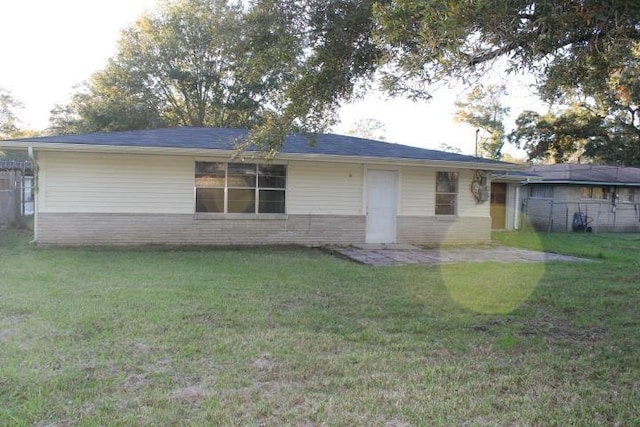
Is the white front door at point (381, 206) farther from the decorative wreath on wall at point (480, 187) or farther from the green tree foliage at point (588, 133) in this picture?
the green tree foliage at point (588, 133)

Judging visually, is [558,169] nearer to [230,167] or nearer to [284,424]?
[230,167]

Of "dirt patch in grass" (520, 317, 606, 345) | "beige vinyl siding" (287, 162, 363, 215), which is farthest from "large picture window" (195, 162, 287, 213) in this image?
"dirt patch in grass" (520, 317, 606, 345)

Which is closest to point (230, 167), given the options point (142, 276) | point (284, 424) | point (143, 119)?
point (142, 276)

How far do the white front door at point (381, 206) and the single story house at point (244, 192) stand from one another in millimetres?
27

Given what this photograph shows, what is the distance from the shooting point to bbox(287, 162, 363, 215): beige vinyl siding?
1288 centimetres

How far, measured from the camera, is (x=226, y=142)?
12234 mm

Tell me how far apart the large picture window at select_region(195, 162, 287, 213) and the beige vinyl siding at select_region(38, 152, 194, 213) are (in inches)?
13.2

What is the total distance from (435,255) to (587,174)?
14595mm

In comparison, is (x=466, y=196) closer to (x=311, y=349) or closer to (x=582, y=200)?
(x=582, y=200)

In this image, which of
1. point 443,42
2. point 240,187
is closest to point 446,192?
point 240,187

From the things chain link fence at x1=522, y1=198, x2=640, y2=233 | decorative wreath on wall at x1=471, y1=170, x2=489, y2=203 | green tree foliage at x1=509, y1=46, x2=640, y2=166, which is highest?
green tree foliage at x1=509, y1=46, x2=640, y2=166

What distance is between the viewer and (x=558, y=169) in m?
23.6

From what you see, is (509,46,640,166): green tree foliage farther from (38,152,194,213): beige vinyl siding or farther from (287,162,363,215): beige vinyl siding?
(38,152,194,213): beige vinyl siding

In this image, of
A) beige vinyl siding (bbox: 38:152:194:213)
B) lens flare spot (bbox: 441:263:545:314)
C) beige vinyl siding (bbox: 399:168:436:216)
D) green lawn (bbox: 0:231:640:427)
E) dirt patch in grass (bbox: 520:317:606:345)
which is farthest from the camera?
beige vinyl siding (bbox: 399:168:436:216)
